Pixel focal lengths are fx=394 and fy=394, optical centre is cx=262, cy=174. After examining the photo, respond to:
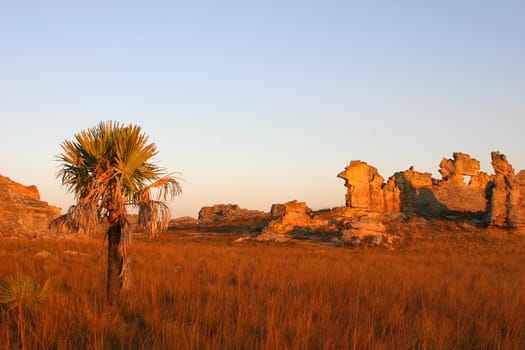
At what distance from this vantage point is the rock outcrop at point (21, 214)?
18016 mm

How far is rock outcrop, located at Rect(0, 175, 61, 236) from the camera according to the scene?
18.0 metres

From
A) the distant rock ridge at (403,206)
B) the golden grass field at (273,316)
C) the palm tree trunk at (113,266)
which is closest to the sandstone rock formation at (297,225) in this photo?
the distant rock ridge at (403,206)

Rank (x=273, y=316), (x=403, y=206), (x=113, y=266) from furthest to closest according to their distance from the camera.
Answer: (x=403, y=206)
(x=113, y=266)
(x=273, y=316)

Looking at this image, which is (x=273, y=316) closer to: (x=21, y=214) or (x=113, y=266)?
(x=113, y=266)

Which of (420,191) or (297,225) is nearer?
(297,225)

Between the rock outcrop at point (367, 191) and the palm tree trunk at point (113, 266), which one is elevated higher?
the rock outcrop at point (367, 191)

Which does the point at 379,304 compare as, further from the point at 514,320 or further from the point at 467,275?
the point at 467,275

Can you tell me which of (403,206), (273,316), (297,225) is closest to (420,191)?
(403,206)

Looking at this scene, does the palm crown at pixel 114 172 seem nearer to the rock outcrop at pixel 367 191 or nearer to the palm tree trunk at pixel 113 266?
the palm tree trunk at pixel 113 266

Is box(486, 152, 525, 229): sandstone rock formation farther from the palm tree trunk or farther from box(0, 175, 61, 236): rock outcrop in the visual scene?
the palm tree trunk

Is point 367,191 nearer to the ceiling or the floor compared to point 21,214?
nearer to the ceiling

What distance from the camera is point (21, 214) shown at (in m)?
18.8

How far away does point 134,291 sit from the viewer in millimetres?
6441

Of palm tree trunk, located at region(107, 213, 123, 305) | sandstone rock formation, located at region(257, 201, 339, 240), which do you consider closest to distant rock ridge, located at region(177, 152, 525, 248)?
sandstone rock formation, located at region(257, 201, 339, 240)
